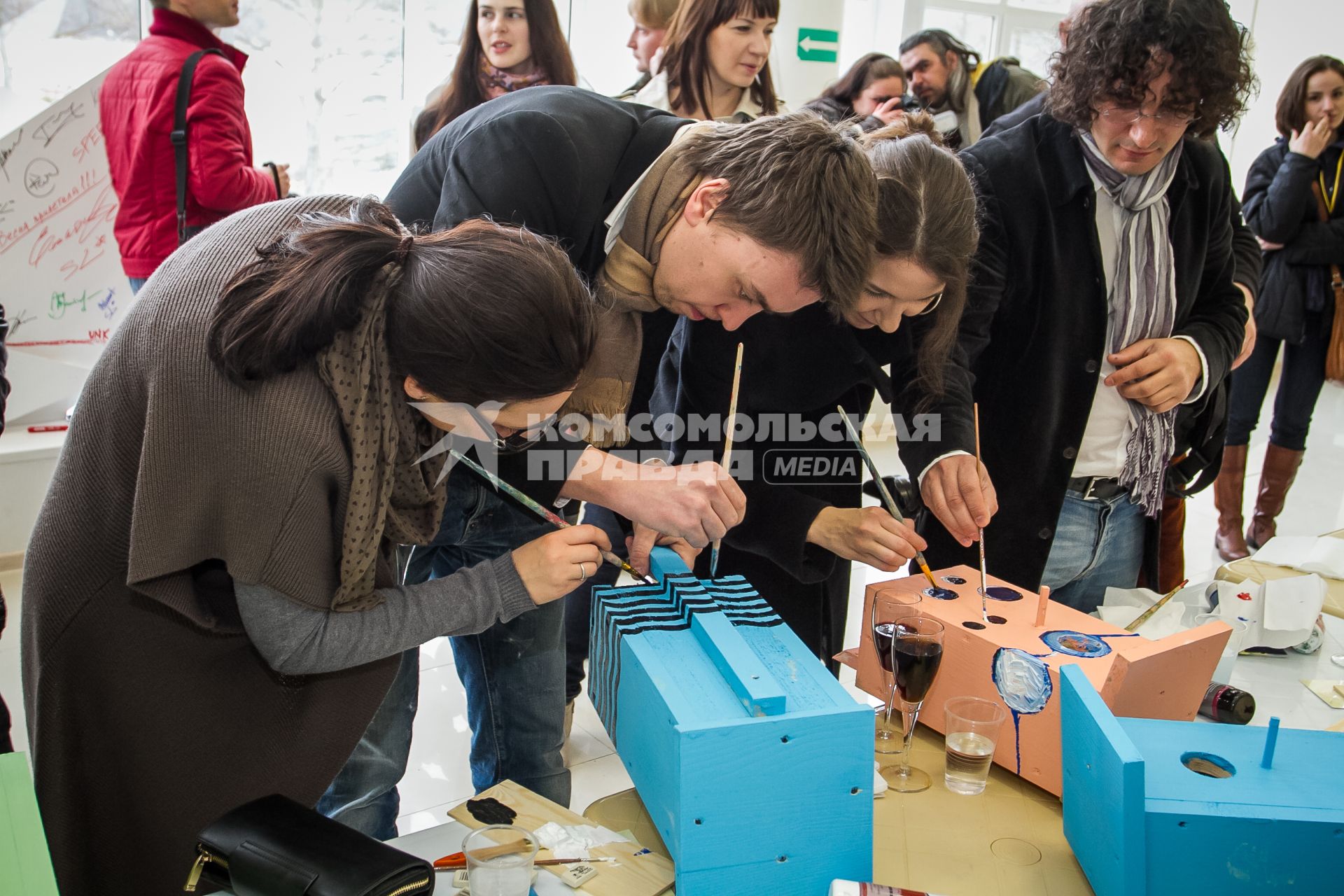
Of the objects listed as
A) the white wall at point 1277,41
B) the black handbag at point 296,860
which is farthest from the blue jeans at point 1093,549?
the white wall at point 1277,41

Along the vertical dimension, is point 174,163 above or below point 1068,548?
above

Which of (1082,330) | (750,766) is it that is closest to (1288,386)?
(1082,330)

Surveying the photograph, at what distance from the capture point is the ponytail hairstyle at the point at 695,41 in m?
2.86

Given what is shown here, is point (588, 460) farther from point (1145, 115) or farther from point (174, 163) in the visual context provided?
point (174, 163)

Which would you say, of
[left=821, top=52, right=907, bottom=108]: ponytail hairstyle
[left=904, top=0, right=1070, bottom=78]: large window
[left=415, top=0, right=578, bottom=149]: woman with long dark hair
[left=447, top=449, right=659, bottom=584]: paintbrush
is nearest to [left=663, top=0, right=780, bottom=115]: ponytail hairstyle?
[left=415, top=0, right=578, bottom=149]: woman with long dark hair

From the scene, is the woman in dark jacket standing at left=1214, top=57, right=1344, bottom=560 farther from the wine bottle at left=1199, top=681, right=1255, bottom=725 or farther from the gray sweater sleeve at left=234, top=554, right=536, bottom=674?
the gray sweater sleeve at left=234, top=554, right=536, bottom=674

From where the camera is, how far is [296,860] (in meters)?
0.96

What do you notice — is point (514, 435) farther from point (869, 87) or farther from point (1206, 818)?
point (869, 87)

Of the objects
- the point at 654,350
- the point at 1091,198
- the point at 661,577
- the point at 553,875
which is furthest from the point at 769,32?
the point at 553,875

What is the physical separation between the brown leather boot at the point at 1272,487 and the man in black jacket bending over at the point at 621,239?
134 inches

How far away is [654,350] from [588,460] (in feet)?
0.88

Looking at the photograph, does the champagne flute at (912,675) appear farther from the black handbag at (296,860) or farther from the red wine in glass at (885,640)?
the black handbag at (296,860)

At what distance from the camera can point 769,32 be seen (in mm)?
2963

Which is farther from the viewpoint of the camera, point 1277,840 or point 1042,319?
point 1042,319
